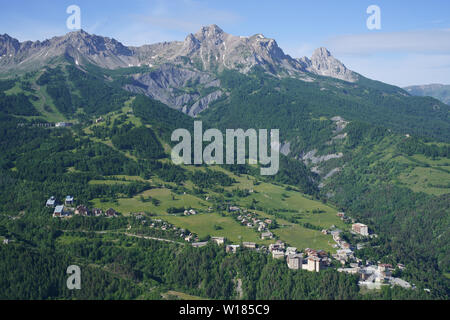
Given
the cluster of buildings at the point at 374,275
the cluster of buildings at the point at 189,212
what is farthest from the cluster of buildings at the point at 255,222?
the cluster of buildings at the point at 374,275

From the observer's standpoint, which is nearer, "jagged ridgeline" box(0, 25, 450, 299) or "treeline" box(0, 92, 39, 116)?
"jagged ridgeline" box(0, 25, 450, 299)

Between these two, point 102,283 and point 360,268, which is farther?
point 360,268

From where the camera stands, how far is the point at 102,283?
74.8 m

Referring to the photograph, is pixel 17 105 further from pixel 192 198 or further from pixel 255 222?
pixel 255 222

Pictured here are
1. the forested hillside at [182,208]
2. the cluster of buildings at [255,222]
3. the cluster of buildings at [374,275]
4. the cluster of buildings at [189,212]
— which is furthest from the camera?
the cluster of buildings at [189,212]

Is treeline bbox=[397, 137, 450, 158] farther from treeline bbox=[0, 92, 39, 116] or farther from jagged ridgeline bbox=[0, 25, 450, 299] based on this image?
treeline bbox=[0, 92, 39, 116]

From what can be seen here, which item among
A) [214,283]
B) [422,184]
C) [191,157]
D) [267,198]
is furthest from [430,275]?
[191,157]

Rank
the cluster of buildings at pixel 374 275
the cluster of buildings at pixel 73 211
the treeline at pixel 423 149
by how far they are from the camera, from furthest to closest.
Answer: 1. the treeline at pixel 423 149
2. the cluster of buildings at pixel 73 211
3. the cluster of buildings at pixel 374 275

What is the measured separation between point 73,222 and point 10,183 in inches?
1206

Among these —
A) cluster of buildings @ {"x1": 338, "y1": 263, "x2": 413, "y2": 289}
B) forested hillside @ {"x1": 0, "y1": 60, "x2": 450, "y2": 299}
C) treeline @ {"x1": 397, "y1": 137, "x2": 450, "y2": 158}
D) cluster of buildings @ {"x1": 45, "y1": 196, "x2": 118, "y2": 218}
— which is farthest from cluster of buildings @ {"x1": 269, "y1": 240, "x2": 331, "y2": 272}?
treeline @ {"x1": 397, "y1": 137, "x2": 450, "y2": 158}

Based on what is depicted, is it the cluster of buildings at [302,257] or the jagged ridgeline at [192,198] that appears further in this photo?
the cluster of buildings at [302,257]

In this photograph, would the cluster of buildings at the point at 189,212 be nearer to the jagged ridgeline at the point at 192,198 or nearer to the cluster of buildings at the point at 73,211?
the jagged ridgeline at the point at 192,198

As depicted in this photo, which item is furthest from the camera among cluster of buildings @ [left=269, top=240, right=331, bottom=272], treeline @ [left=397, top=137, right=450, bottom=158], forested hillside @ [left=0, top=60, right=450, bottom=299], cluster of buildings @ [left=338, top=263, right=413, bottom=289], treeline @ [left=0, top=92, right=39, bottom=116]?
treeline @ [left=0, top=92, right=39, bottom=116]
